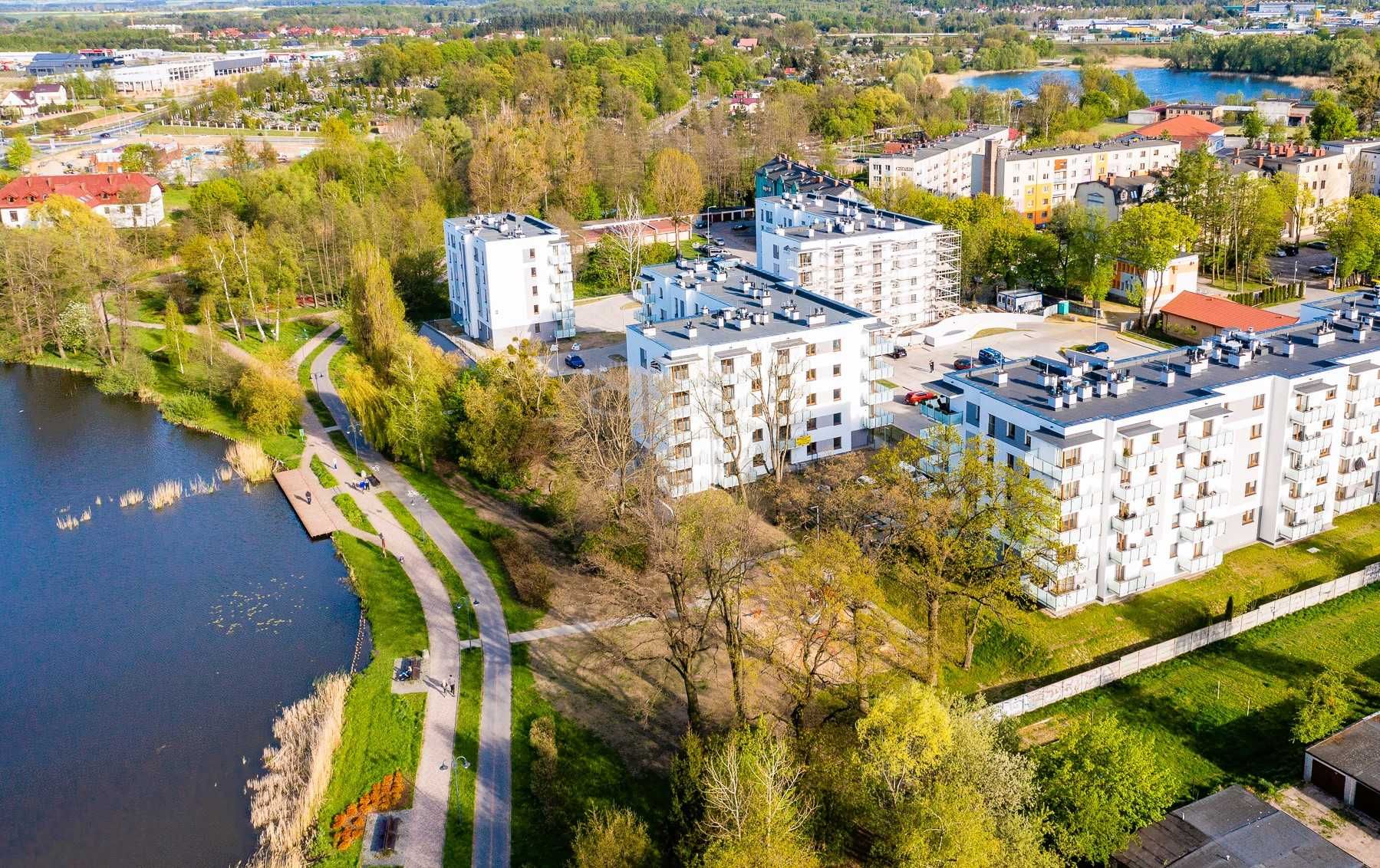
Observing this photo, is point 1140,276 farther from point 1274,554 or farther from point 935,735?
point 935,735

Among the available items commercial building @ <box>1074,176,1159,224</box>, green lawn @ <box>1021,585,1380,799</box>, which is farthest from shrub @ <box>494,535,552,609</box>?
commercial building @ <box>1074,176,1159,224</box>

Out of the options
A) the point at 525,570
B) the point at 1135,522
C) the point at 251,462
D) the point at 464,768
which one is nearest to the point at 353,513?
the point at 251,462

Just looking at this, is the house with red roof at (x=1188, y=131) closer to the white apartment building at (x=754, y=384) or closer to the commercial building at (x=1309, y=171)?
the commercial building at (x=1309, y=171)

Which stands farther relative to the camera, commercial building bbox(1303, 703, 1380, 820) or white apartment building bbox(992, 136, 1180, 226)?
white apartment building bbox(992, 136, 1180, 226)

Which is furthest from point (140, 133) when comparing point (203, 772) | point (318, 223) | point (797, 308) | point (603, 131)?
point (203, 772)

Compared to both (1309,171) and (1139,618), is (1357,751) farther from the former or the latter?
(1309,171)

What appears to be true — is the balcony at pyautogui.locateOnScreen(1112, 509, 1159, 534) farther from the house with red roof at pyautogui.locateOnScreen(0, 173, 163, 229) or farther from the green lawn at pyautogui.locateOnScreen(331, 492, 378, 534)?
the house with red roof at pyautogui.locateOnScreen(0, 173, 163, 229)
